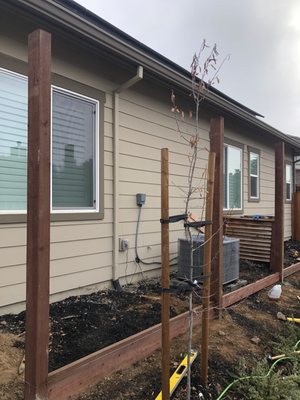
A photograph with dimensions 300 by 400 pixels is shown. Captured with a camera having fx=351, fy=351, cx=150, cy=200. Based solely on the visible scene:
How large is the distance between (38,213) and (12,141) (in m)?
1.82

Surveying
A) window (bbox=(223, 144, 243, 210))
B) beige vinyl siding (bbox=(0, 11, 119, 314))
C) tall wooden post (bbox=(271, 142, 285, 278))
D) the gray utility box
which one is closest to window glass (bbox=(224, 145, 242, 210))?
window (bbox=(223, 144, 243, 210))

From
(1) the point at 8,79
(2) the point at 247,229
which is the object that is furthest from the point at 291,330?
(1) the point at 8,79

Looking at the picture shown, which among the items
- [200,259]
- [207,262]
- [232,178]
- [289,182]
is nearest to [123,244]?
[200,259]

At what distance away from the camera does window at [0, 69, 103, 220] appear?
3479 mm

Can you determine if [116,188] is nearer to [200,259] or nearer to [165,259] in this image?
[200,259]

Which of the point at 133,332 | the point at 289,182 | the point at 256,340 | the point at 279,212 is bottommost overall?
the point at 256,340

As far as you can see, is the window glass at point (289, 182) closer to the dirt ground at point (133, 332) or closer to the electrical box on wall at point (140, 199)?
the dirt ground at point (133, 332)

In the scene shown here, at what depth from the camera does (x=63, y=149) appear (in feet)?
13.2

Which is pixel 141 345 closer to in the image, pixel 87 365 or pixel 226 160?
pixel 87 365

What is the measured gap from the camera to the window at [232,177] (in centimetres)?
766

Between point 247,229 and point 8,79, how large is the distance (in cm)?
485

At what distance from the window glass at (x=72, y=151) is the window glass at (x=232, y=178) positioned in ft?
13.3

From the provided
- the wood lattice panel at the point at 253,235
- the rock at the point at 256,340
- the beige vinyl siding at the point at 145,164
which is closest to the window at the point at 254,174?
the wood lattice panel at the point at 253,235

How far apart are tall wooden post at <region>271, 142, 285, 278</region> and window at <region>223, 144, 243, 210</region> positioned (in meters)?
1.74
